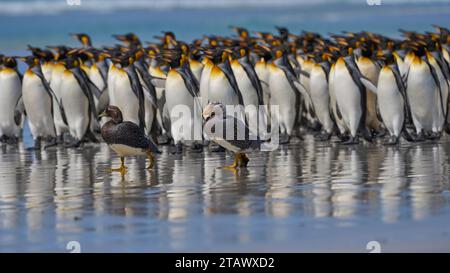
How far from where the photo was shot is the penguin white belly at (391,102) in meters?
14.0

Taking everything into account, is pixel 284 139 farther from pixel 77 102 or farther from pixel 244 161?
pixel 244 161

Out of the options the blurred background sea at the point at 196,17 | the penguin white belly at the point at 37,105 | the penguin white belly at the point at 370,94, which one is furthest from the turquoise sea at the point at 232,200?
the blurred background sea at the point at 196,17

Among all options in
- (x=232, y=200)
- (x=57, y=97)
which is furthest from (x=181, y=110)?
(x=232, y=200)

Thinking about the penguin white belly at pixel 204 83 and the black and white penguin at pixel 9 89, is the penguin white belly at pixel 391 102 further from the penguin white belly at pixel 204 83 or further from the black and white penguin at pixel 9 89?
the black and white penguin at pixel 9 89

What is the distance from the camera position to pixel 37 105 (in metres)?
14.9

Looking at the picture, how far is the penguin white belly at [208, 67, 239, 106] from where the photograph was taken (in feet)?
45.4

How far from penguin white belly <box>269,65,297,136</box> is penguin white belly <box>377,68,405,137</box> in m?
1.49

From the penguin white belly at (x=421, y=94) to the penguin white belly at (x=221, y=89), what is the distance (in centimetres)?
221

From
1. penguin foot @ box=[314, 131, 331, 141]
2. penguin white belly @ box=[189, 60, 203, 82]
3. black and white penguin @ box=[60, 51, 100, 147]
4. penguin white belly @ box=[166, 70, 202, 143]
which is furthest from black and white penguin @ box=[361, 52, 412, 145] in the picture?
black and white penguin @ box=[60, 51, 100, 147]

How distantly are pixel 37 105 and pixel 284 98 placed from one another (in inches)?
121

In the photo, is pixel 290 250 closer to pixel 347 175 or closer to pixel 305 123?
pixel 347 175

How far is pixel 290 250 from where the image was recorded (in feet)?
22.1

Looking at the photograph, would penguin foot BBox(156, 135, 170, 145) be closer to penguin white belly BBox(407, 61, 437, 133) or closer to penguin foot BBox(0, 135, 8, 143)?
penguin foot BBox(0, 135, 8, 143)
